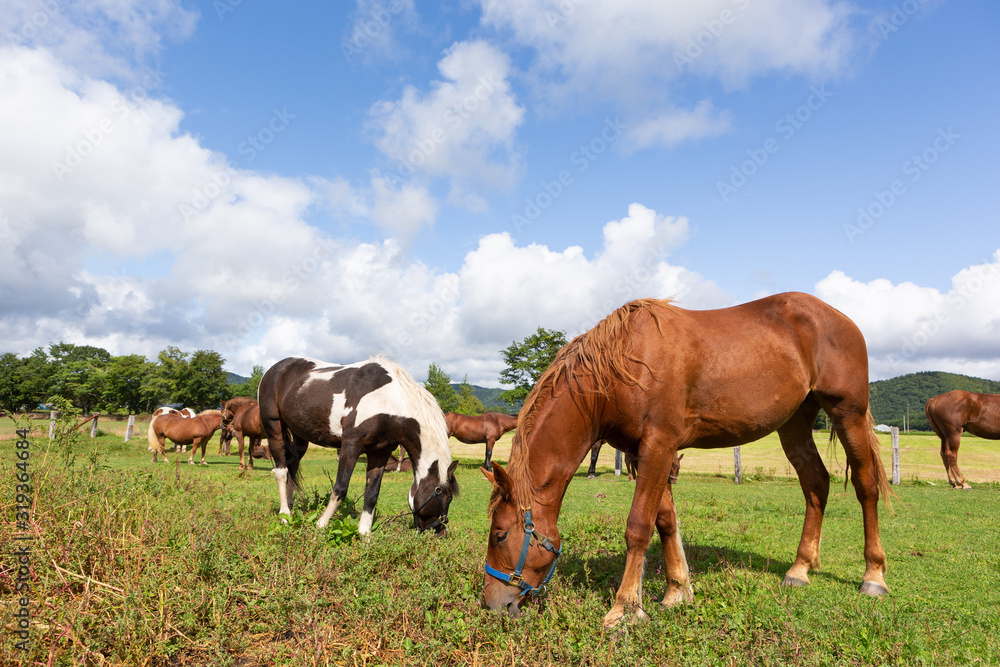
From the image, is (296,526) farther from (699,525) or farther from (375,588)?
(699,525)

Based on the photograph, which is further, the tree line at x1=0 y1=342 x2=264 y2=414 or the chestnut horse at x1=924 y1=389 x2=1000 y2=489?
the tree line at x1=0 y1=342 x2=264 y2=414

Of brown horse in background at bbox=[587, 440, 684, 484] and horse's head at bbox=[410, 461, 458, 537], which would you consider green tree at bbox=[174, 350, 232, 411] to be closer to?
brown horse in background at bbox=[587, 440, 684, 484]

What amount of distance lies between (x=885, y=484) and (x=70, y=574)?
7.27 meters

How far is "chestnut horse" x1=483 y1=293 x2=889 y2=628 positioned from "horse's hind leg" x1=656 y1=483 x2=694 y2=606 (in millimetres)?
10

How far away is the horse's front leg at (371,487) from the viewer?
6.21 metres

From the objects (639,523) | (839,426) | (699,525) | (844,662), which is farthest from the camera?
(699,525)

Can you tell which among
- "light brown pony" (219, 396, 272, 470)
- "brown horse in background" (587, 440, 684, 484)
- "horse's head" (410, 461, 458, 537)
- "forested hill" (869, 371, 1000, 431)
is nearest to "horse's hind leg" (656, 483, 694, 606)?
"brown horse in background" (587, 440, 684, 484)

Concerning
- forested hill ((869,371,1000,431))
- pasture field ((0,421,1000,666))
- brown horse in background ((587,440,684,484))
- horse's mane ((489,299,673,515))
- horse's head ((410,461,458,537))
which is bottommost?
pasture field ((0,421,1000,666))

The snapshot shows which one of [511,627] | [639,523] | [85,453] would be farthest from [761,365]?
[85,453]

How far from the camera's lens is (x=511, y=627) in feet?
11.6

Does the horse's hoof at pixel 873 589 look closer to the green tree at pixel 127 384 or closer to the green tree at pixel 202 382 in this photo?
the green tree at pixel 202 382

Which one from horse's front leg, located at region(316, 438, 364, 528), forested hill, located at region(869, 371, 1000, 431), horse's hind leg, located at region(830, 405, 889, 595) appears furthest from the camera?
forested hill, located at region(869, 371, 1000, 431)

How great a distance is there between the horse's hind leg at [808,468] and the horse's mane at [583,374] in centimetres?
240

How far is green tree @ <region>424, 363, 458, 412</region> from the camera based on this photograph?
236ft
